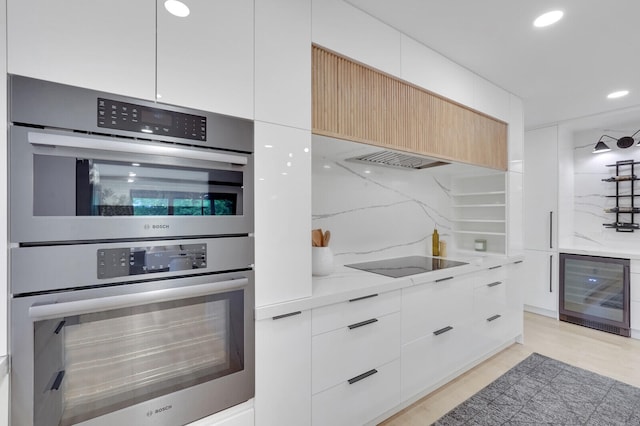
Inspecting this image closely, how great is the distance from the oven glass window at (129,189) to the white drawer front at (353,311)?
711 mm

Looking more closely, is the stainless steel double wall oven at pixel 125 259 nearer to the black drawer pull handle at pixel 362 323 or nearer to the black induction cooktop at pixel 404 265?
the black drawer pull handle at pixel 362 323

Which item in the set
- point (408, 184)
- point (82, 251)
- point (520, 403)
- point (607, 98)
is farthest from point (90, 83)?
point (607, 98)

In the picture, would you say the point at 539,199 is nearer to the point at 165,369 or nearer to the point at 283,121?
the point at 283,121

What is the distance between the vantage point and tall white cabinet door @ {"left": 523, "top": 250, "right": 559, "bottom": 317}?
3830mm

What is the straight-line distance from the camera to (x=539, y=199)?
13.0 feet

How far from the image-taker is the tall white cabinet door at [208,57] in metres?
1.16

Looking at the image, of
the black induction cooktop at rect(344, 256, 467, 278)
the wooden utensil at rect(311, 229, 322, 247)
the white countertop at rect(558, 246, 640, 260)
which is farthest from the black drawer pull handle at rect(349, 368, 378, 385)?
the white countertop at rect(558, 246, 640, 260)

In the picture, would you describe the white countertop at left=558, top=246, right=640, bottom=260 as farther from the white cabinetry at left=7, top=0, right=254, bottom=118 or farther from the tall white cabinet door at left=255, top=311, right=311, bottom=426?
the white cabinetry at left=7, top=0, right=254, bottom=118

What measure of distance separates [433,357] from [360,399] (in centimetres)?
71

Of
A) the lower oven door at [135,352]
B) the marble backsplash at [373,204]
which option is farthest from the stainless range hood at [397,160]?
the lower oven door at [135,352]

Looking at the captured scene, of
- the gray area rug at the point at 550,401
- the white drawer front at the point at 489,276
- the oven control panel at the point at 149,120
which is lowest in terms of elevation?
the gray area rug at the point at 550,401

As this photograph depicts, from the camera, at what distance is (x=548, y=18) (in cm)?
183

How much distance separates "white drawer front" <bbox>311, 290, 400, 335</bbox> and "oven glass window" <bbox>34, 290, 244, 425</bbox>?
423 mm

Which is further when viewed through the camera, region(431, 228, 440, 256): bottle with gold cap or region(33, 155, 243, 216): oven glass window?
region(431, 228, 440, 256): bottle with gold cap
